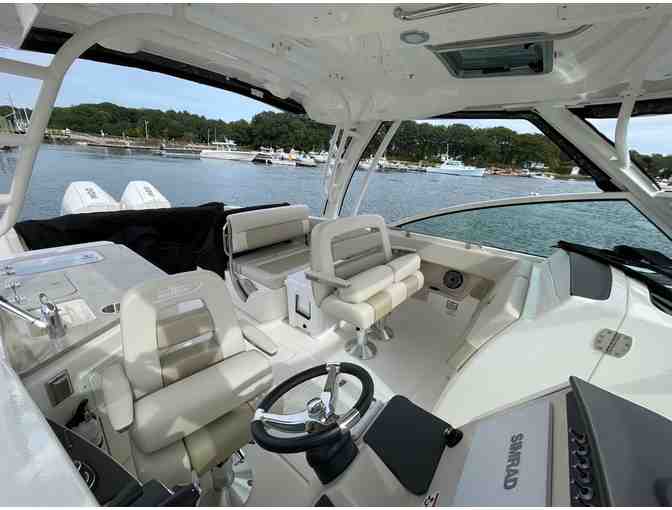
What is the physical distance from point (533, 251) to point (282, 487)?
2323mm

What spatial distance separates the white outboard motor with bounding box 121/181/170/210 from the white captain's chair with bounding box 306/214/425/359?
226cm

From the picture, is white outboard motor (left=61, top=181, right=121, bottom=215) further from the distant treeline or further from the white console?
the white console

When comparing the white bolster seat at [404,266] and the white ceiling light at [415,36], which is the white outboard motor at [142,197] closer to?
the white bolster seat at [404,266]

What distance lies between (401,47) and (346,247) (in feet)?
3.96

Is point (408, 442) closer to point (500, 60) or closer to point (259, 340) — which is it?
point (259, 340)

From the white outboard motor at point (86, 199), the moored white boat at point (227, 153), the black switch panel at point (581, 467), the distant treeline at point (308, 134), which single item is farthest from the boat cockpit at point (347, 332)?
the moored white boat at point (227, 153)

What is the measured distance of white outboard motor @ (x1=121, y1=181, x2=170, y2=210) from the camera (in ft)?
10.5

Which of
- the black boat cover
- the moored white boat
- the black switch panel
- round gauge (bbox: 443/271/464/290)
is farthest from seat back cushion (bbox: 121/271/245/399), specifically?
the moored white boat

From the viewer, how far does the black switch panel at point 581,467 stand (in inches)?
17.3

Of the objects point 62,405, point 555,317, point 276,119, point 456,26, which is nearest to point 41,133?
point 62,405

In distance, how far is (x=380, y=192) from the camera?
10.9ft

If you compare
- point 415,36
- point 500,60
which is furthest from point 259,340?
point 500,60

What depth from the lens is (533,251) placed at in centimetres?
231

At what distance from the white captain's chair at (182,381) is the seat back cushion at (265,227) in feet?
4.50
